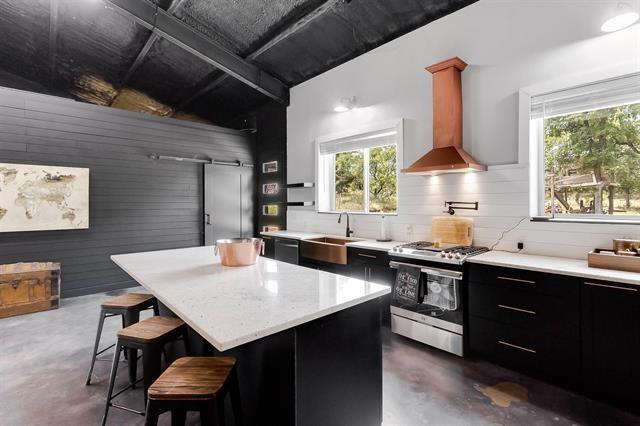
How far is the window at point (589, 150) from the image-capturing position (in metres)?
2.52

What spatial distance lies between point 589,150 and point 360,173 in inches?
101

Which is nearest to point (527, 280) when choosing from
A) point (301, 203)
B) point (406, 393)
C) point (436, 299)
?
point (436, 299)

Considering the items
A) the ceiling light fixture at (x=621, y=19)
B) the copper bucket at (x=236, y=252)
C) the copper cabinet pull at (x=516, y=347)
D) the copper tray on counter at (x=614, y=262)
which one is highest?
the ceiling light fixture at (x=621, y=19)

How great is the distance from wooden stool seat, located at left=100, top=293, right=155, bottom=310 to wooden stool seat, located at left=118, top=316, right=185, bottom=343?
464mm

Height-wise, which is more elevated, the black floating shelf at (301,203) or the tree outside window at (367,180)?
the tree outside window at (367,180)

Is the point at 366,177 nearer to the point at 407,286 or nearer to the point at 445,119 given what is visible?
the point at 445,119

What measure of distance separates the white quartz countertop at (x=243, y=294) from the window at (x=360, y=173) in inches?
95.4

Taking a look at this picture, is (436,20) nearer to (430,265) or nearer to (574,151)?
(574,151)

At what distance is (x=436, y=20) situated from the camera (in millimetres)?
3523

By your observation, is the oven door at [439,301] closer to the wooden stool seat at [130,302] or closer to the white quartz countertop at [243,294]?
the white quartz countertop at [243,294]

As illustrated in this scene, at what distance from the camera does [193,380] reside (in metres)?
1.33

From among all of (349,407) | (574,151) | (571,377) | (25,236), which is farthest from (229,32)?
(571,377)

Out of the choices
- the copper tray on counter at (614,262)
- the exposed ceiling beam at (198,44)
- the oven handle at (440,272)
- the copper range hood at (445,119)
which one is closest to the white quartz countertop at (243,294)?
the oven handle at (440,272)

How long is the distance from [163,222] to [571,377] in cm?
554
